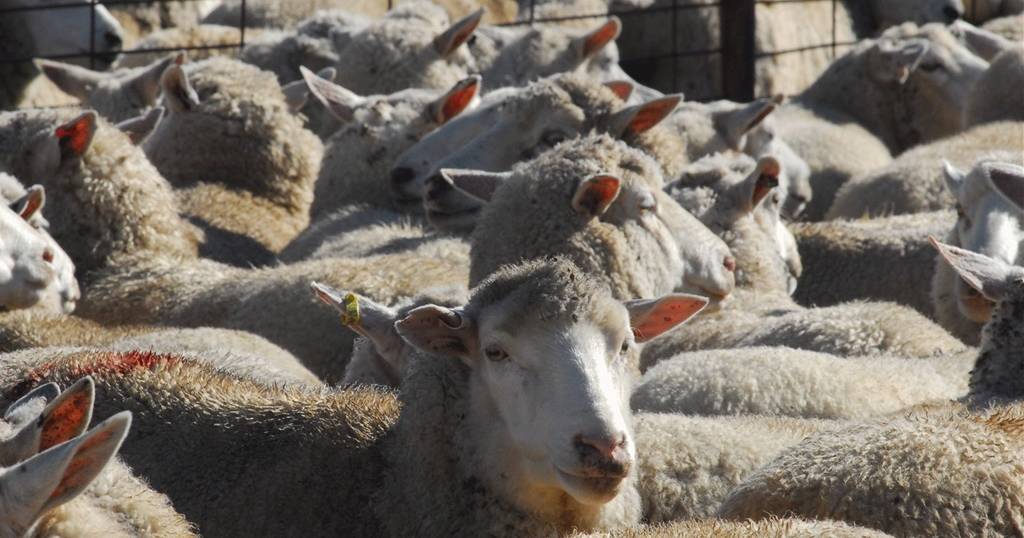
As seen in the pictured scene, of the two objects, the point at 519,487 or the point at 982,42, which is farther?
the point at 982,42

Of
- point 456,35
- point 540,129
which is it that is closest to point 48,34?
point 456,35

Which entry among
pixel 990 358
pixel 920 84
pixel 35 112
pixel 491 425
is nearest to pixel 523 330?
pixel 491 425

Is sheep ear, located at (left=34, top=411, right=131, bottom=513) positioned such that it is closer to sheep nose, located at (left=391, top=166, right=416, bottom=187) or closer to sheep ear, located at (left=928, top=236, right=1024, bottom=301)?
sheep ear, located at (left=928, top=236, right=1024, bottom=301)

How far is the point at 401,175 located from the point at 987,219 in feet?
7.85

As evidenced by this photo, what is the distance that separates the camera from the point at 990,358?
14.8 ft

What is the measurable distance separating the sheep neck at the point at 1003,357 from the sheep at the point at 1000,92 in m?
5.50

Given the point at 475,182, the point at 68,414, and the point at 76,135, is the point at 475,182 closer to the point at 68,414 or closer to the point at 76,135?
the point at 76,135

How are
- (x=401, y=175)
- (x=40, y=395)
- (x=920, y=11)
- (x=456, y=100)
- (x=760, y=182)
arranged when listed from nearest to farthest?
(x=40, y=395), (x=760, y=182), (x=401, y=175), (x=456, y=100), (x=920, y=11)

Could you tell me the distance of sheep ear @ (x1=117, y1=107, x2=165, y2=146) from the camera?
7.52 meters

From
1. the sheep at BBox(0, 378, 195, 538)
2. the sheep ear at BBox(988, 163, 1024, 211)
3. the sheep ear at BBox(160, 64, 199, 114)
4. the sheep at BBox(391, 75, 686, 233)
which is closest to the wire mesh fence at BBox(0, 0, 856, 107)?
the sheep ear at BBox(160, 64, 199, 114)

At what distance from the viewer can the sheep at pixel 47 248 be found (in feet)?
18.8

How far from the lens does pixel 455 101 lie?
25.2 ft

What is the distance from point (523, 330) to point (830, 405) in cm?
135

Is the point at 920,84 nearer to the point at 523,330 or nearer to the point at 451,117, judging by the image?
the point at 451,117
